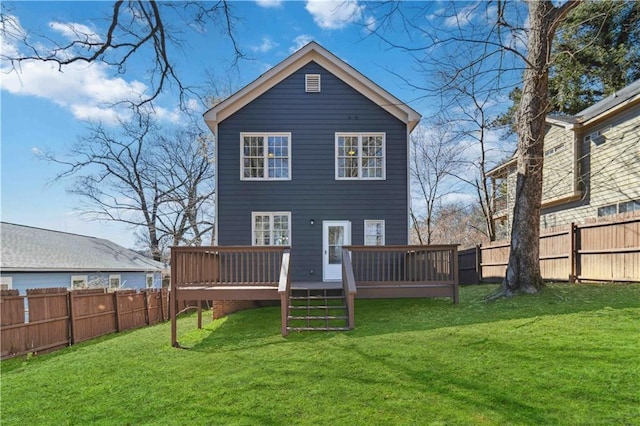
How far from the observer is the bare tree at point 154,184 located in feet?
78.4

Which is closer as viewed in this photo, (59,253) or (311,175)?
(311,175)

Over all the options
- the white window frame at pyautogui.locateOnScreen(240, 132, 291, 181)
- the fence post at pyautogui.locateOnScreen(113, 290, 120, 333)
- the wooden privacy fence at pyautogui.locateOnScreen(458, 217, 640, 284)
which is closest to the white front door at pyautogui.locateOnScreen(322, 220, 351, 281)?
the white window frame at pyautogui.locateOnScreen(240, 132, 291, 181)

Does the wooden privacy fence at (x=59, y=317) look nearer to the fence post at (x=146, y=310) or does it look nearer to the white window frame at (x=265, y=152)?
the fence post at (x=146, y=310)

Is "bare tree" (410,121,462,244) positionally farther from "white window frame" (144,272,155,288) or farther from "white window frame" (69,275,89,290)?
"white window frame" (69,275,89,290)

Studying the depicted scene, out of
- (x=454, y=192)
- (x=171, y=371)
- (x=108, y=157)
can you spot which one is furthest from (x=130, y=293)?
(x=454, y=192)

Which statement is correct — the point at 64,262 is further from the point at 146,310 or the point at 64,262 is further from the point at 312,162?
the point at 312,162

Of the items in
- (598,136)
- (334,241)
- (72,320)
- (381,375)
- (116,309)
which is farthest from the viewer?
(598,136)

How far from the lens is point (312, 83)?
1152 centimetres

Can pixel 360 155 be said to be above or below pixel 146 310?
above

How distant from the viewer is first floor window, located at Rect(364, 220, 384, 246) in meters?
11.2

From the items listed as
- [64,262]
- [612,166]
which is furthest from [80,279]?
[612,166]

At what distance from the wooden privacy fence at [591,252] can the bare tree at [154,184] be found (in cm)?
1916

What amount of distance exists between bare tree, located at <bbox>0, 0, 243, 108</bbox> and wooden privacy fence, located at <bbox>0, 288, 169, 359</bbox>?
16.5ft

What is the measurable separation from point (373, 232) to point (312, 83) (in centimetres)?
498
